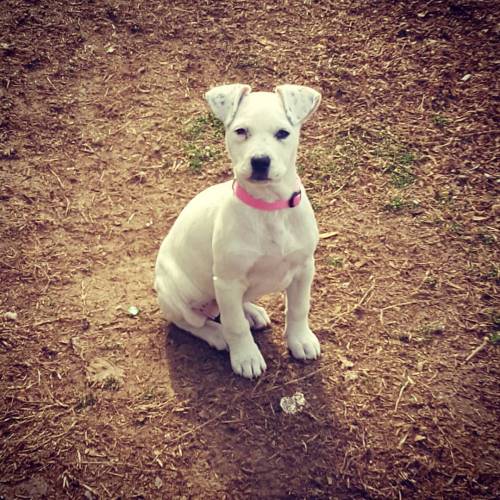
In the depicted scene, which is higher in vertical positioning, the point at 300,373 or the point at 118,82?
the point at 118,82

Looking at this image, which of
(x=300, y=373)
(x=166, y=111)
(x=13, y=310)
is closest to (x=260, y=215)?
(x=300, y=373)

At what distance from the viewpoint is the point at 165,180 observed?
5.39 metres

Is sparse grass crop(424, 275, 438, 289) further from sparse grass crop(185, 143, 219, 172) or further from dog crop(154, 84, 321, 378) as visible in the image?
sparse grass crop(185, 143, 219, 172)

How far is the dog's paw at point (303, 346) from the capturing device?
150 inches

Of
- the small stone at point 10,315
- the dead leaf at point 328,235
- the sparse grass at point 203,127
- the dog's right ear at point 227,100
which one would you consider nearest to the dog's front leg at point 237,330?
the dog's right ear at point 227,100

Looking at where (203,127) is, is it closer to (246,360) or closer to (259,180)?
(246,360)

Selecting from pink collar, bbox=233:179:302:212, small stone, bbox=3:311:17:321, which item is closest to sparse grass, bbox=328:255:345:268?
pink collar, bbox=233:179:302:212

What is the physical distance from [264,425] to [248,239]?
4.11 ft

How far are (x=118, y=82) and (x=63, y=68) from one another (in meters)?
0.76

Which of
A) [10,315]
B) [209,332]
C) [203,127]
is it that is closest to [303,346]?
[209,332]

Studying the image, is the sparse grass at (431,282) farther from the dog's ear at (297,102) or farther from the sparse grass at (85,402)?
the sparse grass at (85,402)

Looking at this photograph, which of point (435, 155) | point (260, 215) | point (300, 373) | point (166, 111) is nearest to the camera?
point (260, 215)

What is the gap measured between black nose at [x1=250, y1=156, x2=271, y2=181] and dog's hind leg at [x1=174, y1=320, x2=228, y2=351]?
4.89 ft

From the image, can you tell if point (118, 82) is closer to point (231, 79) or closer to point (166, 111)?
point (166, 111)
